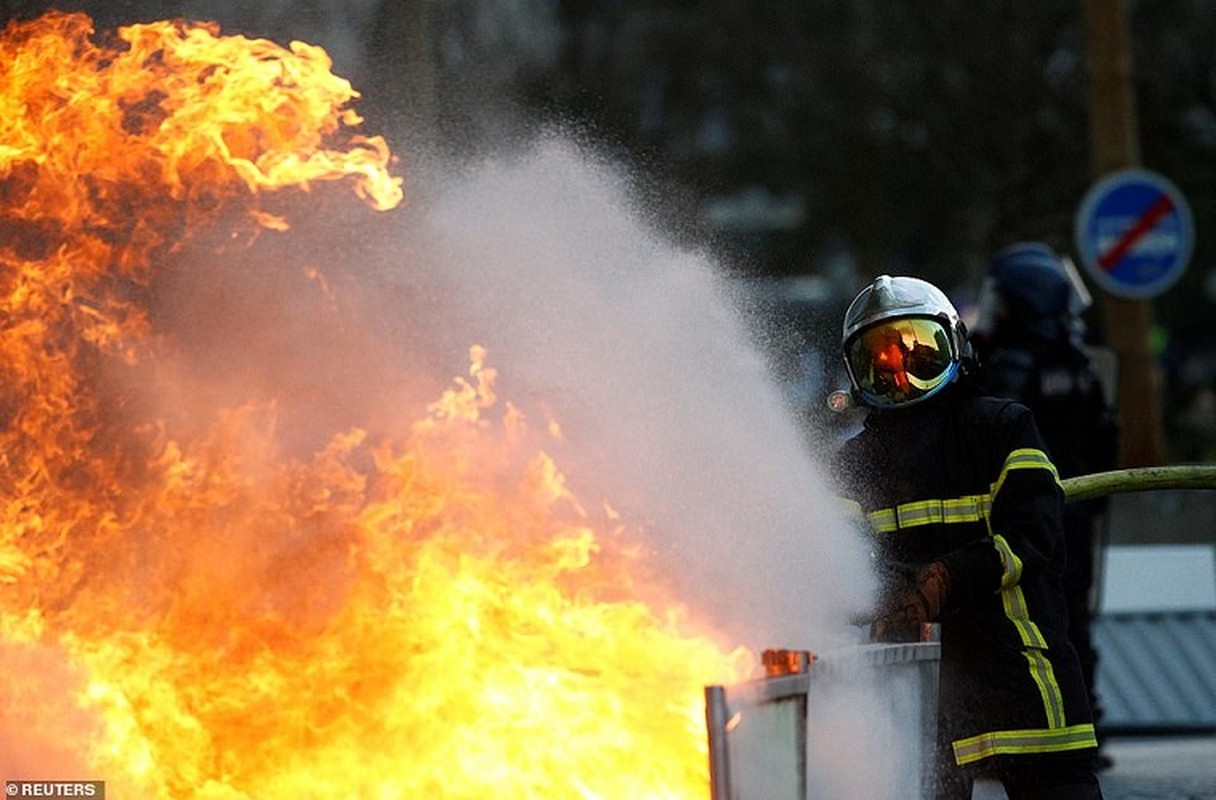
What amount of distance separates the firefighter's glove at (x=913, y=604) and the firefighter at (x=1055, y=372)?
389 centimetres

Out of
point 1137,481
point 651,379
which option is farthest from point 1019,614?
point 651,379

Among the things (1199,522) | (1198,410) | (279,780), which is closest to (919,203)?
(1198,410)

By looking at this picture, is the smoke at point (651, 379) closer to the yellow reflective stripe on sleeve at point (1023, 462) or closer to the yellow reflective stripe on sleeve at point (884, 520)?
the yellow reflective stripe on sleeve at point (884, 520)

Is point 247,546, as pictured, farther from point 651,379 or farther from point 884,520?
point 884,520

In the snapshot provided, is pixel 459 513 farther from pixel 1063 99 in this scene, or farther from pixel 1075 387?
pixel 1063 99

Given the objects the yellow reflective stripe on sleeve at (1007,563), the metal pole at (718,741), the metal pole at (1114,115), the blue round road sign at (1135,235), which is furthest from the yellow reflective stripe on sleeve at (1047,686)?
the metal pole at (1114,115)

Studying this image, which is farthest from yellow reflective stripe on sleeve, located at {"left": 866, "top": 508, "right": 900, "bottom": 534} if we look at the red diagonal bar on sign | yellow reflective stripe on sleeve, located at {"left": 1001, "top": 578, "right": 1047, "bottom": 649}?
the red diagonal bar on sign

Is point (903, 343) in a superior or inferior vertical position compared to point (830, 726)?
superior

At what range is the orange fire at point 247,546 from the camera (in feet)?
18.8

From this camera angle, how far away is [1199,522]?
1647 cm

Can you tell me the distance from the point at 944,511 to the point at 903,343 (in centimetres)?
40

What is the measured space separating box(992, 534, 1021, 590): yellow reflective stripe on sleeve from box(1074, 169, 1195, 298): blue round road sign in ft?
28.4

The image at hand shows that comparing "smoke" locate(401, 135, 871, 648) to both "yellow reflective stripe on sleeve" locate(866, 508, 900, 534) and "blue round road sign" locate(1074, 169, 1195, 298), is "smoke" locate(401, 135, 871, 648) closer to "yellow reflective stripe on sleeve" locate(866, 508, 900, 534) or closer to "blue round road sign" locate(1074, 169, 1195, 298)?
"yellow reflective stripe on sleeve" locate(866, 508, 900, 534)

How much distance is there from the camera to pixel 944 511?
534 cm
